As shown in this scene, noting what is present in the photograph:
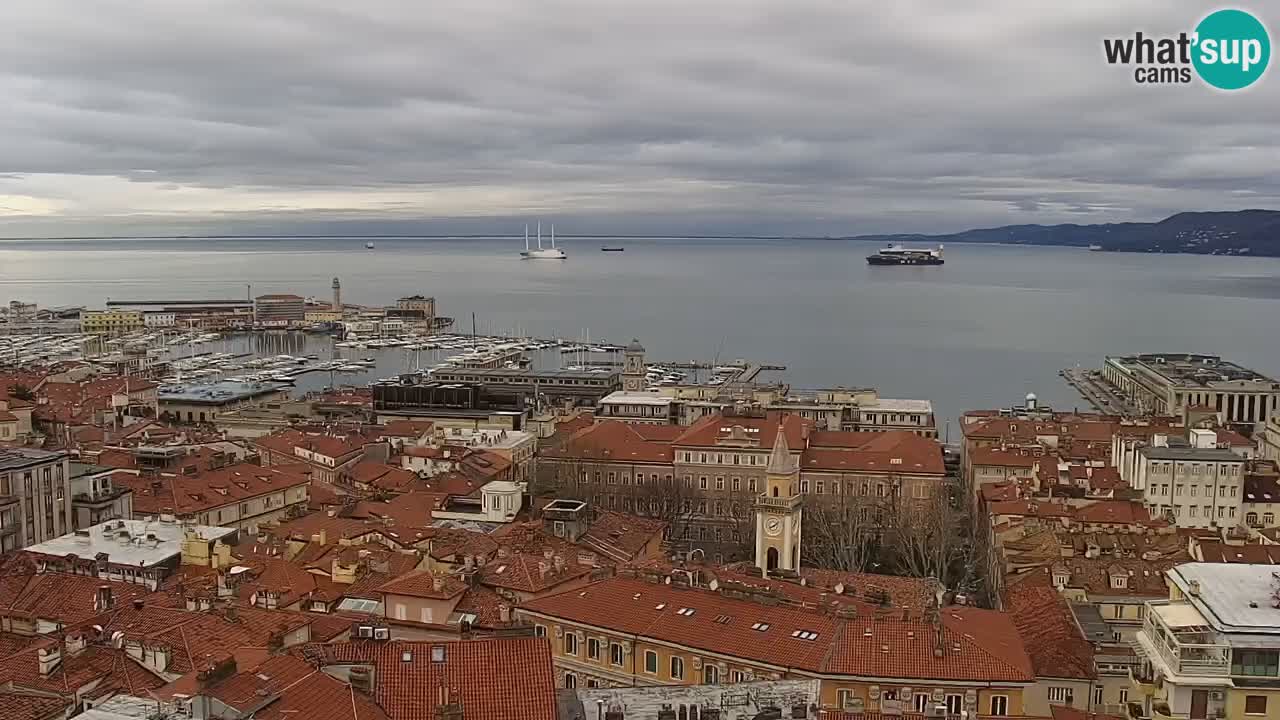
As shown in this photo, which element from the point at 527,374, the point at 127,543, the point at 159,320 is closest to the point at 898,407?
the point at 527,374

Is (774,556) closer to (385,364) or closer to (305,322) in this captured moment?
(385,364)

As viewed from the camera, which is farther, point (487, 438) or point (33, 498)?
point (487, 438)

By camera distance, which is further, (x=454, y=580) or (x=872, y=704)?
(x=454, y=580)

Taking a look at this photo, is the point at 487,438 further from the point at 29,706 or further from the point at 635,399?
the point at 29,706

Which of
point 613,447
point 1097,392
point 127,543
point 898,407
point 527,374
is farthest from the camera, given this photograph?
point 1097,392

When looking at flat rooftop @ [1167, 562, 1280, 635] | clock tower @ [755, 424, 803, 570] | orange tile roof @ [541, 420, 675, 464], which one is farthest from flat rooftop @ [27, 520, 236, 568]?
orange tile roof @ [541, 420, 675, 464]

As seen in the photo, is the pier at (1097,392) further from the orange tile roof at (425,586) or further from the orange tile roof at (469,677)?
the orange tile roof at (469,677)

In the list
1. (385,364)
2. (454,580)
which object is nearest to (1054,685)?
(454,580)
